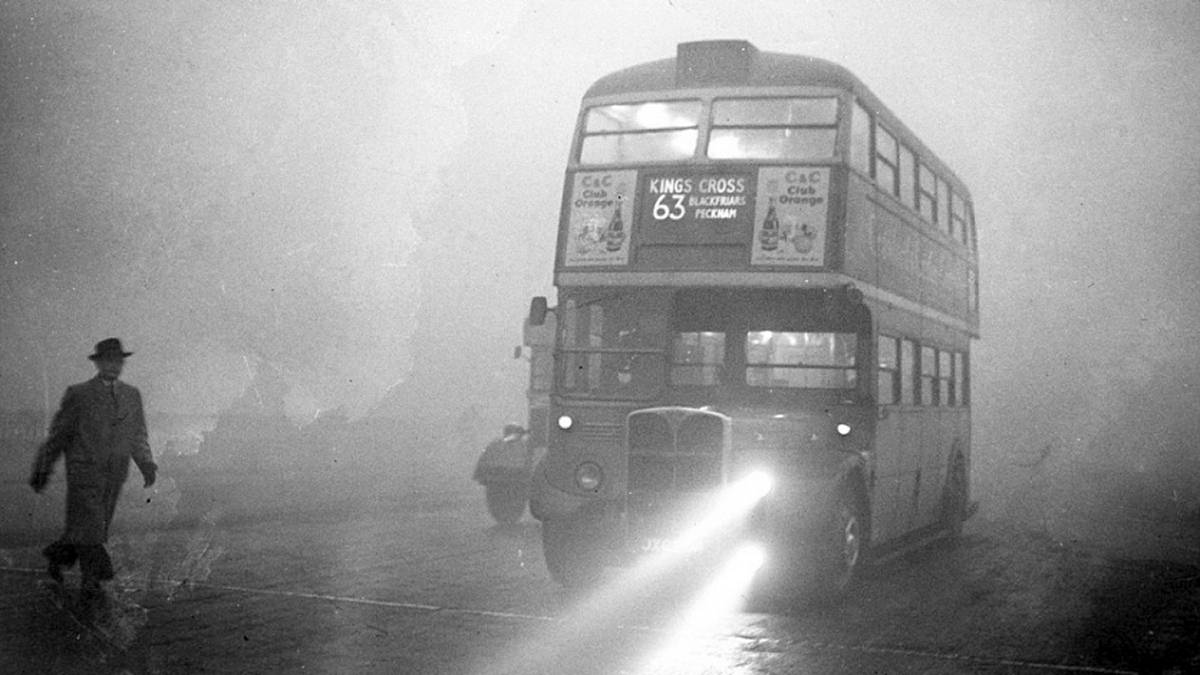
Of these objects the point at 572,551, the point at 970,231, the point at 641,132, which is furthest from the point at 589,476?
the point at 970,231

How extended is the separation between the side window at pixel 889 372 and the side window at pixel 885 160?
1.43 metres

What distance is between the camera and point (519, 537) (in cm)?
1580

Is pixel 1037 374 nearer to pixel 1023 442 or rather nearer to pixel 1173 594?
pixel 1023 442

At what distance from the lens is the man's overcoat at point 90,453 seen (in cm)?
990

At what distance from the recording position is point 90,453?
1000 centimetres

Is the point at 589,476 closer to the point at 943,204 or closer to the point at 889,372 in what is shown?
the point at 889,372

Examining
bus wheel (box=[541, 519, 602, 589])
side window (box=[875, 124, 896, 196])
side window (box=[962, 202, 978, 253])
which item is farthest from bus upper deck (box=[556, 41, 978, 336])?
side window (box=[962, 202, 978, 253])

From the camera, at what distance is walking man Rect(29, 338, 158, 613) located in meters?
9.89

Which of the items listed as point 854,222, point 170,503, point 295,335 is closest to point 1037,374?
point 295,335

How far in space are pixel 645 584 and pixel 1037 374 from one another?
143ft

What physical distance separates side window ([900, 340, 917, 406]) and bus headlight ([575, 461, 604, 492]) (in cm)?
353

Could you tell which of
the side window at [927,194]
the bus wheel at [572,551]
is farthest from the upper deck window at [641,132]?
the side window at [927,194]

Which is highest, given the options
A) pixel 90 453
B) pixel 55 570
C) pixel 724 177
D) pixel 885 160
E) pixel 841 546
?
pixel 885 160

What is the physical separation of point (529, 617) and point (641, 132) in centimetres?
429
